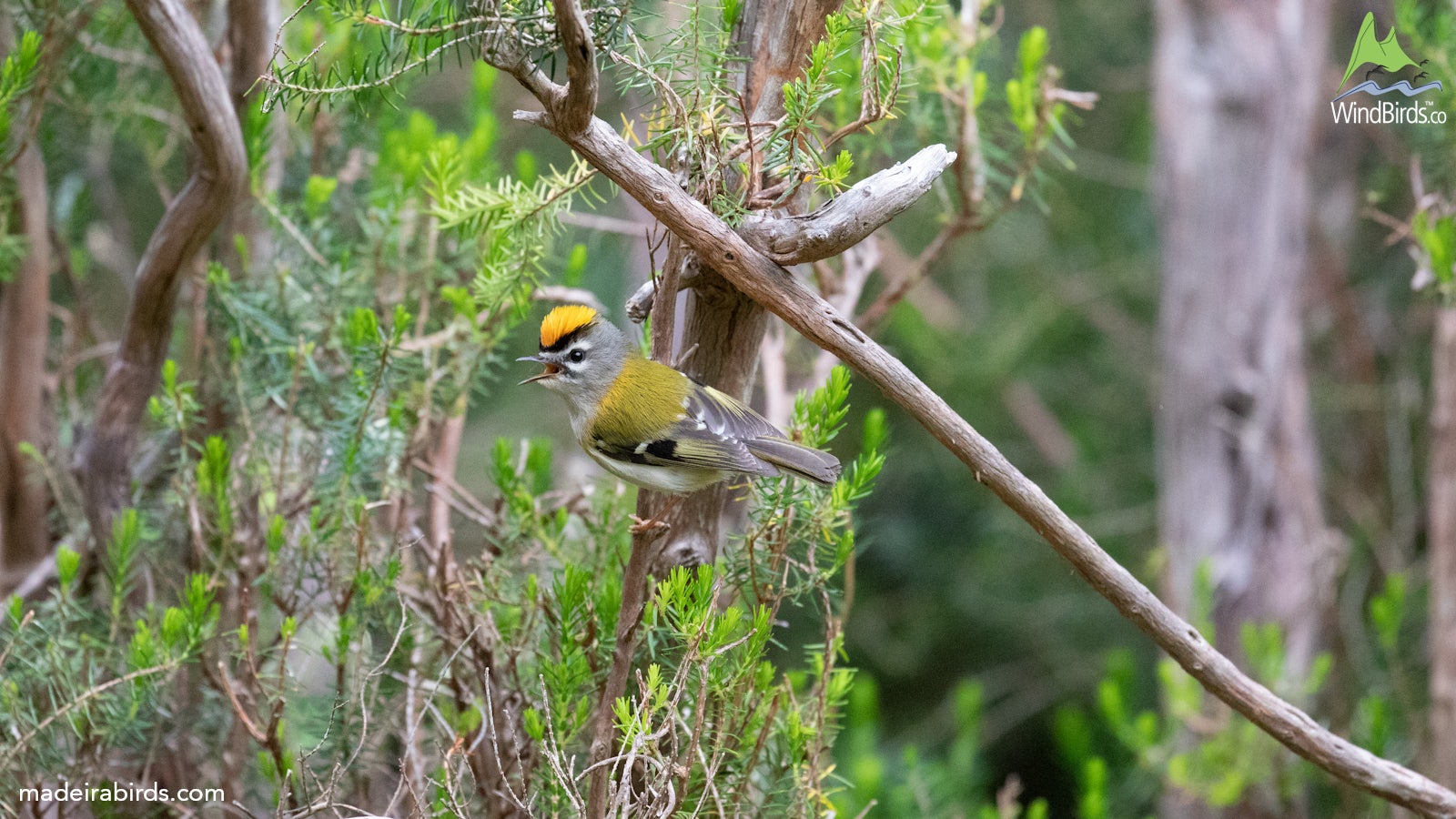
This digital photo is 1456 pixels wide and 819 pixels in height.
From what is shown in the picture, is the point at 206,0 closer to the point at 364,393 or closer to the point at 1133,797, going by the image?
the point at 364,393

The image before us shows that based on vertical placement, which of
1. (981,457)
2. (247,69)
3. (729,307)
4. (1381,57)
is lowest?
(981,457)

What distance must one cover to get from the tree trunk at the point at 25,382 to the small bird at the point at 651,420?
1125 millimetres

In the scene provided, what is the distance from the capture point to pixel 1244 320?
342 centimetres

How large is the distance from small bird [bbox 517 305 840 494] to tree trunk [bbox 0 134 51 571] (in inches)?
44.3

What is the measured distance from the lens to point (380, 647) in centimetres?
193

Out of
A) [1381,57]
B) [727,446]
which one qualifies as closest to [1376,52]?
[1381,57]

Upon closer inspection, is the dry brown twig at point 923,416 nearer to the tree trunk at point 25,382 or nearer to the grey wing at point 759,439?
the grey wing at point 759,439

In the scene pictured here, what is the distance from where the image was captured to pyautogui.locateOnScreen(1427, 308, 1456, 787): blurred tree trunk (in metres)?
2.89

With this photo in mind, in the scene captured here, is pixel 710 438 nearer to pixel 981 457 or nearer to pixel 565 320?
pixel 565 320

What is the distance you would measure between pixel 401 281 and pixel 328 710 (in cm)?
84

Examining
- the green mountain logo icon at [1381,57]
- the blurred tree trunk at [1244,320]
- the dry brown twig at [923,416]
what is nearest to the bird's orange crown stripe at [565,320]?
the dry brown twig at [923,416]

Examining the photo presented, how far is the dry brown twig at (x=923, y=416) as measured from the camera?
130cm

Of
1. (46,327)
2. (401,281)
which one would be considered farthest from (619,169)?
(46,327)

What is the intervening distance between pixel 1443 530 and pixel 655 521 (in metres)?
2.61
